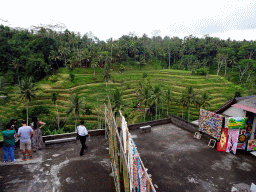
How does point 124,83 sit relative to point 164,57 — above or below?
below

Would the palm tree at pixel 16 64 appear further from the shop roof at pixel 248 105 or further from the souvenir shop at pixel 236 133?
the shop roof at pixel 248 105

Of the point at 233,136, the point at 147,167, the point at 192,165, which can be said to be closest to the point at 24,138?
the point at 147,167

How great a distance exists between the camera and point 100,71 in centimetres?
5406

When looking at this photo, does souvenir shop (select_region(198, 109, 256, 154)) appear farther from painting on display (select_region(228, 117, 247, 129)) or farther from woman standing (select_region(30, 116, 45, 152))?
woman standing (select_region(30, 116, 45, 152))

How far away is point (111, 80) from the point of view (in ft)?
157

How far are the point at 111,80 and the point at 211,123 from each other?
3996 centimetres

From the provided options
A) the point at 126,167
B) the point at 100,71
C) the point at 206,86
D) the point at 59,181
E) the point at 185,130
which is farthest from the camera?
the point at 100,71

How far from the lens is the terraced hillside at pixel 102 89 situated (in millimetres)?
33844

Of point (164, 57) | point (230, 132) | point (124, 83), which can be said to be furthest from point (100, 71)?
point (230, 132)

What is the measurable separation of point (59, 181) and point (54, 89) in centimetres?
3865

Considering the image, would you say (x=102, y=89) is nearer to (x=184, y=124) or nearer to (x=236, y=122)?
(x=184, y=124)

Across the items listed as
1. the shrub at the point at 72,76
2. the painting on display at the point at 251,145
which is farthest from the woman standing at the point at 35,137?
the shrub at the point at 72,76

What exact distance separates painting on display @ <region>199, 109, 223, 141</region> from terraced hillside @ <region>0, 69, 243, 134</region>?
1979 centimetres

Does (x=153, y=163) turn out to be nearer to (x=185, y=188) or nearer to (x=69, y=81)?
(x=185, y=188)
